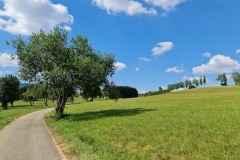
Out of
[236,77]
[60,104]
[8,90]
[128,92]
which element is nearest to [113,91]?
[60,104]

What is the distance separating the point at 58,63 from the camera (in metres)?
39.8

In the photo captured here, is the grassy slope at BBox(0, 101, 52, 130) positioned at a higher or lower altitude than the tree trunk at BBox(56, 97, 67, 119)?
lower

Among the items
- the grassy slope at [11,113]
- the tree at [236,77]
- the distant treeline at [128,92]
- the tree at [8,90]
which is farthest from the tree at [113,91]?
the distant treeline at [128,92]

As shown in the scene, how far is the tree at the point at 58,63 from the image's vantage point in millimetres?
38219

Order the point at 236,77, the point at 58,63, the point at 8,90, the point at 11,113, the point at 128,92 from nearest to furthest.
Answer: the point at 58,63
the point at 11,113
the point at 8,90
the point at 236,77
the point at 128,92

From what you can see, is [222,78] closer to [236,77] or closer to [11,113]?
[236,77]

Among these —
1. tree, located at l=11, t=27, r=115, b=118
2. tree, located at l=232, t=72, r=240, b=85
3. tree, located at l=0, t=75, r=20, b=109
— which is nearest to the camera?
tree, located at l=11, t=27, r=115, b=118

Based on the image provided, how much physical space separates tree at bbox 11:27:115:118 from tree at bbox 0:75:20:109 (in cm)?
6832

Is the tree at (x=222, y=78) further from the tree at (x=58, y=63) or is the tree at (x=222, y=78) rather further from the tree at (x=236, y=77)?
the tree at (x=58, y=63)

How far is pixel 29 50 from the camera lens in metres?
39.8

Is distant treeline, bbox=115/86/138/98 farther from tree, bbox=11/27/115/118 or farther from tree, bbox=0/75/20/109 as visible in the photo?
tree, bbox=11/27/115/118

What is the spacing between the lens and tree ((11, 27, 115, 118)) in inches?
1505

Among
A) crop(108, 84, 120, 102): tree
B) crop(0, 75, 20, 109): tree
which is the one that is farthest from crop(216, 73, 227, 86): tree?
crop(108, 84, 120, 102): tree

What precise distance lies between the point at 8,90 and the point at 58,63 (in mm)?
72441
